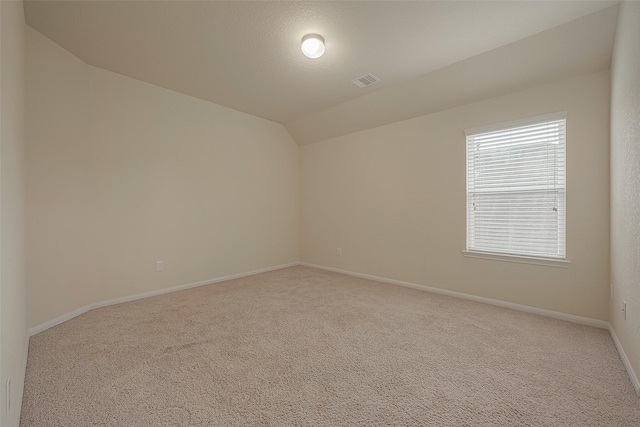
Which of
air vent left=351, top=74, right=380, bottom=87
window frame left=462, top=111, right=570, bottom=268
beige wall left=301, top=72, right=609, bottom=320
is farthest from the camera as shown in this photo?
air vent left=351, top=74, right=380, bottom=87

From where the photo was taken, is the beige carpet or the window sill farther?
the window sill

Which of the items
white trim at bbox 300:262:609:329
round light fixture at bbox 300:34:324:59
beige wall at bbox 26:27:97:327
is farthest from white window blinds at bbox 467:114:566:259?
beige wall at bbox 26:27:97:327

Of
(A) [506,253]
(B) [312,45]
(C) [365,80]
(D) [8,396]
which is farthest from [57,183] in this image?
(A) [506,253]

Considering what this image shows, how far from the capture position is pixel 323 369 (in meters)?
1.83

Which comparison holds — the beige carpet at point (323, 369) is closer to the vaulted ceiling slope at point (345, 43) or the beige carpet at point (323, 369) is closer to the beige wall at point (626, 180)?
the beige wall at point (626, 180)

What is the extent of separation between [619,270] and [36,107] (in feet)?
16.8

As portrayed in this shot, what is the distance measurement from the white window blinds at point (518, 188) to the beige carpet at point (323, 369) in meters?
0.79

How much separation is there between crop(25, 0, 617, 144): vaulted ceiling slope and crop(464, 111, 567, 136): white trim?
1.16ft

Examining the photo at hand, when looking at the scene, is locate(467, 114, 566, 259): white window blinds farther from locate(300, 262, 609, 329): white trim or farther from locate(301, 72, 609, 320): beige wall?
locate(300, 262, 609, 329): white trim

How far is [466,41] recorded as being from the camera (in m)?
2.47

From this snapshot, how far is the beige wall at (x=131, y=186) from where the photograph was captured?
8.32 ft

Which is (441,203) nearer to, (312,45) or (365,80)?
(365,80)

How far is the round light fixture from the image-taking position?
7.86 ft

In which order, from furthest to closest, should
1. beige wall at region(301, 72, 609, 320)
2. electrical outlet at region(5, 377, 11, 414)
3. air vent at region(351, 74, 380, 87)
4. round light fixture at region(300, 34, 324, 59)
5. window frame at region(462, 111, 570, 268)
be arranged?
air vent at region(351, 74, 380, 87), window frame at region(462, 111, 570, 268), beige wall at region(301, 72, 609, 320), round light fixture at region(300, 34, 324, 59), electrical outlet at region(5, 377, 11, 414)
